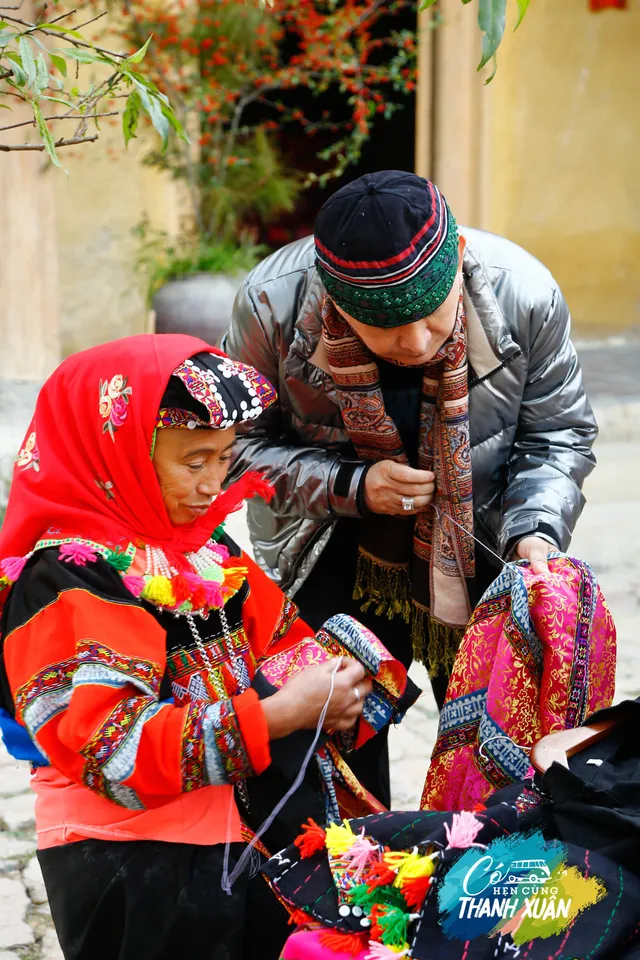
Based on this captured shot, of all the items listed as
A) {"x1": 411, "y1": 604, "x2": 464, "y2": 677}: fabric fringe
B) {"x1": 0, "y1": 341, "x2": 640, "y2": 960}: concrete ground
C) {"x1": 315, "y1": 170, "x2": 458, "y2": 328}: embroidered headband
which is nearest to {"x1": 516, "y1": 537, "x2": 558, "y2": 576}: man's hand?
{"x1": 411, "y1": 604, "x2": 464, "y2": 677}: fabric fringe

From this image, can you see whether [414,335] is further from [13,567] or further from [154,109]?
[13,567]

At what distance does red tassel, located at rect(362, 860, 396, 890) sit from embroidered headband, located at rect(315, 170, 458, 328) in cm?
93

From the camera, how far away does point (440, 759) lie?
206cm

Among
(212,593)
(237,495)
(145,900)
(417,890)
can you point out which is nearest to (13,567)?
(212,593)

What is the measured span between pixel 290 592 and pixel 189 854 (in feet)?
2.62

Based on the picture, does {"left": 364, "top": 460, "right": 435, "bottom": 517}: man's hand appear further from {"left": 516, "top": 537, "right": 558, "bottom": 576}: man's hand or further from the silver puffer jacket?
{"left": 516, "top": 537, "right": 558, "bottom": 576}: man's hand

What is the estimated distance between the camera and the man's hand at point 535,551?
2023mm

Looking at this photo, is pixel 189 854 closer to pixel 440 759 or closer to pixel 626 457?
pixel 440 759

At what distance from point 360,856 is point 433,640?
981 millimetres


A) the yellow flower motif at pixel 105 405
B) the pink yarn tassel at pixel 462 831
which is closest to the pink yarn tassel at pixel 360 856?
the pink yarn tassel at pixel 462 831

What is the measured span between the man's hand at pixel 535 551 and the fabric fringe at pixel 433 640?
1.09ft

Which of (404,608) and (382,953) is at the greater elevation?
(382,953)

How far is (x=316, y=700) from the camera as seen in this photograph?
6.19 feet

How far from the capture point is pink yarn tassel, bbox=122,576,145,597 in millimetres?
1866
